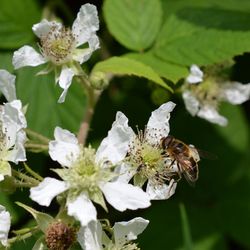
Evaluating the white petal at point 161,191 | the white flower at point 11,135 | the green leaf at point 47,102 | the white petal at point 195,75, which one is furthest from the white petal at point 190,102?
the white flower at point 11,135

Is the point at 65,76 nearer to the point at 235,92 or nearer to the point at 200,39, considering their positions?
the point at 200,39

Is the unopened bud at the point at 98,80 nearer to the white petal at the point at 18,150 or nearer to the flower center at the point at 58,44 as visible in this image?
the flower center at the point at 58,44

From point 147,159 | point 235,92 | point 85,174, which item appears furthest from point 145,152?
point 235,92

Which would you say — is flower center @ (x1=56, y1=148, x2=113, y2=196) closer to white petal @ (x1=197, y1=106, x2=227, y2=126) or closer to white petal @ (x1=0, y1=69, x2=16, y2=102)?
white petal @ (x1=0, y1=69, x2=16, y2=102)

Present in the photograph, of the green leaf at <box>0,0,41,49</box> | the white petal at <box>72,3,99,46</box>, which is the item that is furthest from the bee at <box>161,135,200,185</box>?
the green leaf at <box>0,0,41,49</box>

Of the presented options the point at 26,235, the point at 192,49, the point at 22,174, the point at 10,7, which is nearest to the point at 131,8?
the point at 192,49

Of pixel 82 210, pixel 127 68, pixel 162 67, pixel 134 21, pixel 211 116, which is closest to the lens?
pixel 82 210
